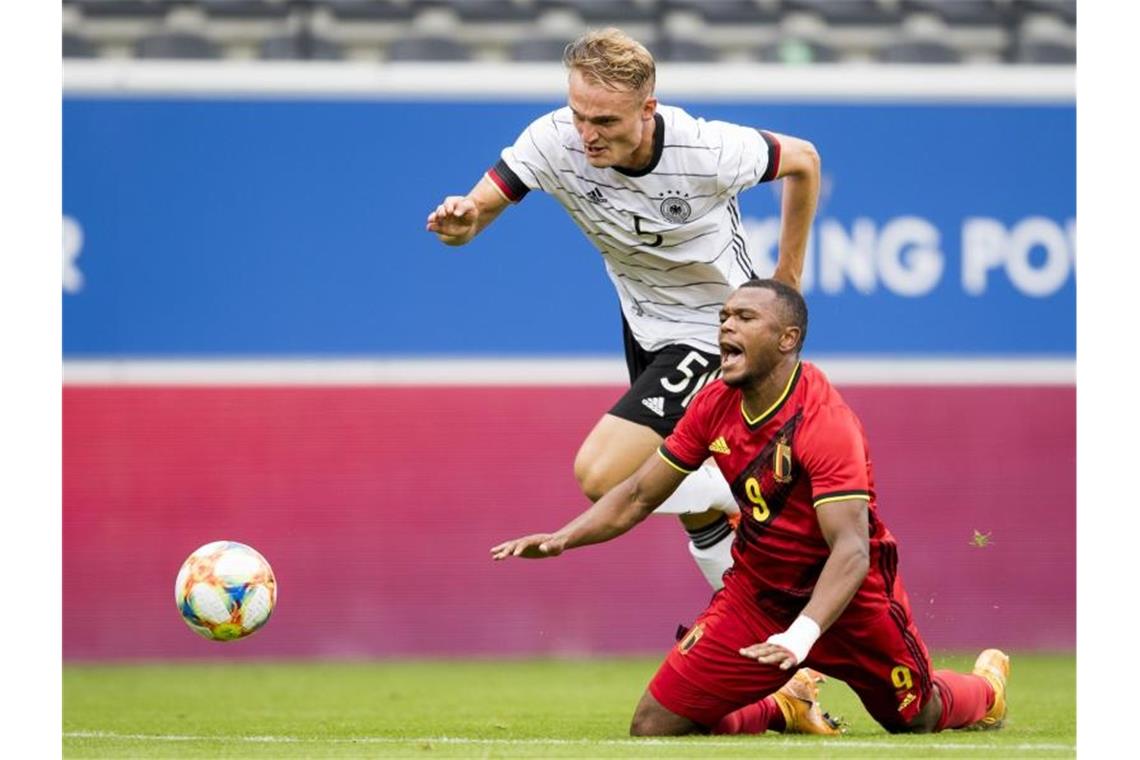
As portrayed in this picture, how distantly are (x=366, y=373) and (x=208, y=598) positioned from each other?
14.8ft

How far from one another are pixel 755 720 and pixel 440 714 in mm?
1686

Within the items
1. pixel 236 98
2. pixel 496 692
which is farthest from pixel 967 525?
pixel 236 98

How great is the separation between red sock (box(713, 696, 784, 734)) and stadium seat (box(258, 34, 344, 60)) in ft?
18.8

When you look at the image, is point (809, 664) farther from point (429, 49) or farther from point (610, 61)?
point (429, 49)

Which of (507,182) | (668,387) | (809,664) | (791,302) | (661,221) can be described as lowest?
(809,664)

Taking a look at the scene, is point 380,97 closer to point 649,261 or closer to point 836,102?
point 836,102

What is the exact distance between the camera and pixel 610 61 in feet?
19.0

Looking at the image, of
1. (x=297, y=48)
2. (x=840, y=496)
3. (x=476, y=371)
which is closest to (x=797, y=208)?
(x=840, y=496)

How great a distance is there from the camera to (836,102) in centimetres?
1064

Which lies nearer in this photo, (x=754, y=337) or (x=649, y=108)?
(x=754, y=337)

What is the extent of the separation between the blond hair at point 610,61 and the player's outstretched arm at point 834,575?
151 centimetres

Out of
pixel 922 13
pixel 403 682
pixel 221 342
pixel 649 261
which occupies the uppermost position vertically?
pixel 922 13

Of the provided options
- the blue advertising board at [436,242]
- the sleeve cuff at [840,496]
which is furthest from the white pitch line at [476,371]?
the sleeve cuff at [840,496]

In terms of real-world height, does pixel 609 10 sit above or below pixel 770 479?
above
